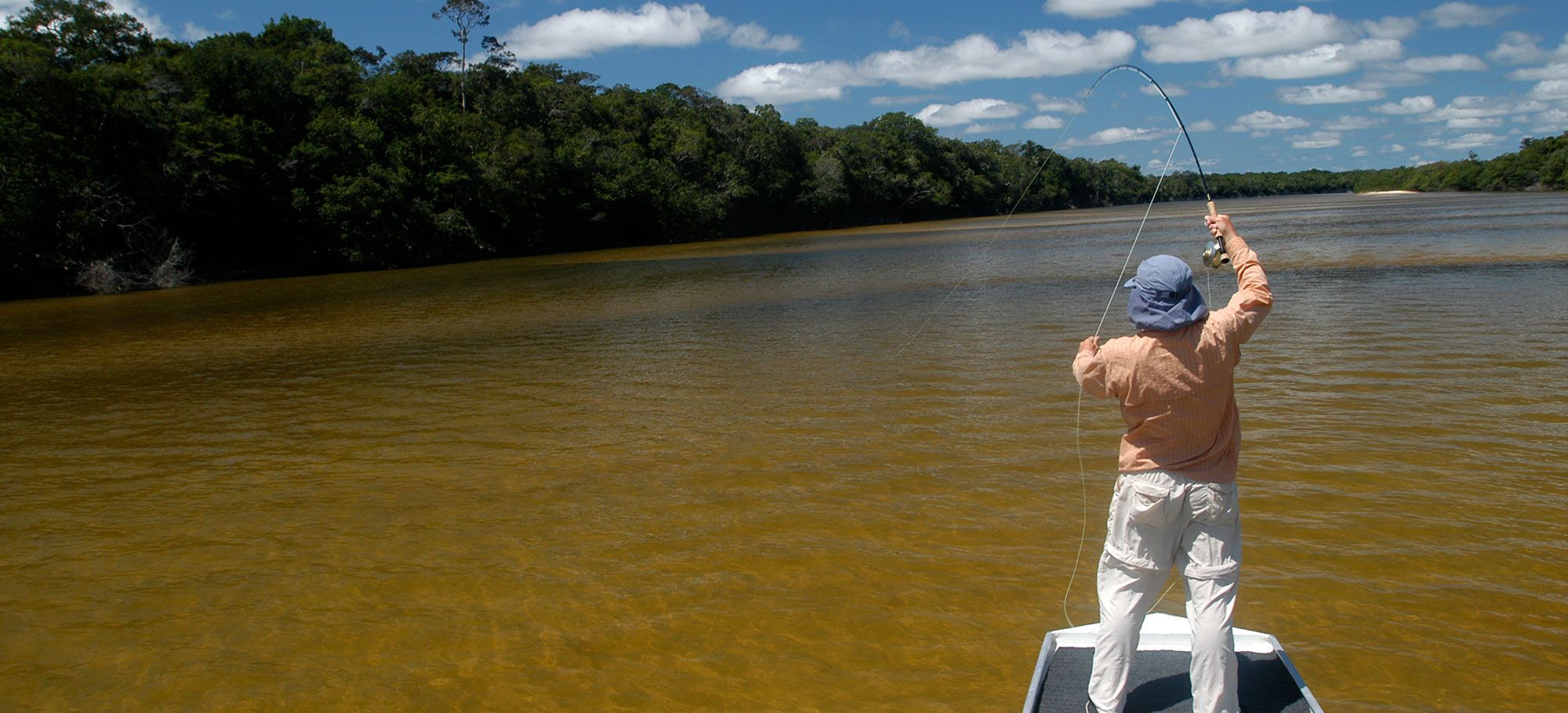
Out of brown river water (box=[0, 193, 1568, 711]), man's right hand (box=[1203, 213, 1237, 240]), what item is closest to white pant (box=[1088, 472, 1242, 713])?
brown river water (box=[0, 193, 1568, 711])

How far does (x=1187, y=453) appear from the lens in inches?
138

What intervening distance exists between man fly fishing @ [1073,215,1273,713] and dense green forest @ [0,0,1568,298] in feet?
34.0

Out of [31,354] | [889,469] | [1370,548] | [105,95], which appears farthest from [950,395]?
[105,95]

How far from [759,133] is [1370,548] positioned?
8547cm

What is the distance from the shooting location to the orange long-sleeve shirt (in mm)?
3496

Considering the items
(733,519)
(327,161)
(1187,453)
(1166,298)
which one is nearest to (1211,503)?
(1187,453)

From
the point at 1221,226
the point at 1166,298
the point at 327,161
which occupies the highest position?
the point at 327,161

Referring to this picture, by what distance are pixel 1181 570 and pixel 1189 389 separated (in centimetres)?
67

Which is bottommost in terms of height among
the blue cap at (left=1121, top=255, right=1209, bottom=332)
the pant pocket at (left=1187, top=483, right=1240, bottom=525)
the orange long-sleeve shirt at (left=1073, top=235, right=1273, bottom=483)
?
the pant pocket at (left=1187, top=483, right=1240, bottom=525)

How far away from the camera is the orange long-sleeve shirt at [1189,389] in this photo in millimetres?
3496

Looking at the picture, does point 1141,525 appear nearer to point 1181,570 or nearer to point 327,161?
point 1181,570

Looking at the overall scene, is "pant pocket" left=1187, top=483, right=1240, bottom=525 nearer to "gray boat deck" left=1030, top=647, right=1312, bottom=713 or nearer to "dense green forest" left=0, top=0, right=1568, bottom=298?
"gray boat deck" left=1030, top=647, right=1312, bottom=713

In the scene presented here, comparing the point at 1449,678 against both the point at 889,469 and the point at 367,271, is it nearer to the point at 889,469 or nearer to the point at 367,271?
the point at 889,469

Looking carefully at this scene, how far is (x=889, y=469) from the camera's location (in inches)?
310
